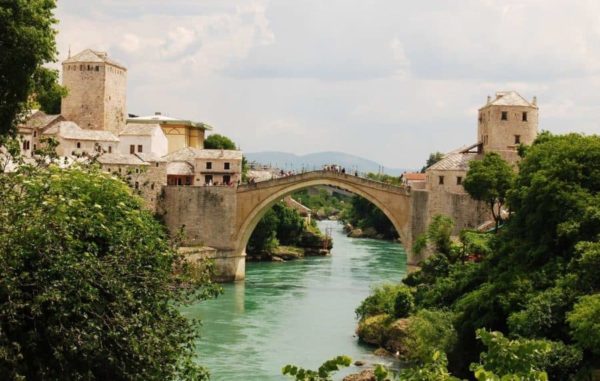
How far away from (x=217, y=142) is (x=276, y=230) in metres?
12.7

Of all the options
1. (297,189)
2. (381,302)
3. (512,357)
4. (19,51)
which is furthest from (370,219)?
(512,357)

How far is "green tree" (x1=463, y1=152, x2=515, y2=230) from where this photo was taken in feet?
142

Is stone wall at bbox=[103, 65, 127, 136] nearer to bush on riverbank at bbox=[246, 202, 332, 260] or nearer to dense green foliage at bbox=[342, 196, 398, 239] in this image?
bush on riverbank at bbox=[246, 202, 332, 260]

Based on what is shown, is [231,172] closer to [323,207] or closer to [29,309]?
[29,309]

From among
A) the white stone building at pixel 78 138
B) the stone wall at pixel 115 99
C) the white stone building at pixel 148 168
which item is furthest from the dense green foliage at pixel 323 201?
the white stone building at pixel 148 168

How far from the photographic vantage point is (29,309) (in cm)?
1617

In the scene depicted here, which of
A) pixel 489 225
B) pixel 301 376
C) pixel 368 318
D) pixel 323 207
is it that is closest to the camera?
pixel 301 376

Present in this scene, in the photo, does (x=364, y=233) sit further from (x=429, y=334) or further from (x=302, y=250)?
(x=429, y=334)

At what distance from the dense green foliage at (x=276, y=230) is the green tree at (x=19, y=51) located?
33523mm

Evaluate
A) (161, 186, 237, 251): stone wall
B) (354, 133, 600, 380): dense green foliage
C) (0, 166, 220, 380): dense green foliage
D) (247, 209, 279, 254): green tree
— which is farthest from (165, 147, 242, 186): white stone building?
(0, 166, 220, 380): dense green foliage

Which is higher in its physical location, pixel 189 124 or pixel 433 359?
pixel 189 124

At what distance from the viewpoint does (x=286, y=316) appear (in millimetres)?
39250

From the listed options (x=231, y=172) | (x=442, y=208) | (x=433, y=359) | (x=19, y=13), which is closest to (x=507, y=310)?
(x=19, y=13)

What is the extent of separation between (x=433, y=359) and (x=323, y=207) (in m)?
110
